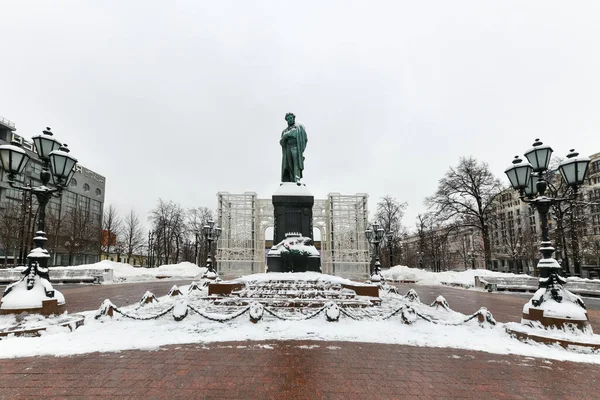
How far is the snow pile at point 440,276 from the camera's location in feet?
79.0

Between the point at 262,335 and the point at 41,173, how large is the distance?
639 cm

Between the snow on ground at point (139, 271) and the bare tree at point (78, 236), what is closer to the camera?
the snow on ground at point (139, 271)

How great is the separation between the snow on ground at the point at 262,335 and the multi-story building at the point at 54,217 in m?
11.4

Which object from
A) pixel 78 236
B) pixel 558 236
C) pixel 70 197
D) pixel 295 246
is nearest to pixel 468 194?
pixel 558 236

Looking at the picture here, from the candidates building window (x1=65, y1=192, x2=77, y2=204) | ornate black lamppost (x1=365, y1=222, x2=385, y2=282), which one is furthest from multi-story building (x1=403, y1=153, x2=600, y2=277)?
building window (x1=65, y1=192, x2=77, y2=204)

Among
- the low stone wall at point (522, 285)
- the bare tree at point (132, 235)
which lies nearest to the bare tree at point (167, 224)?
the bare tree at point (132, 235)

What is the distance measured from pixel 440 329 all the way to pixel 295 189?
7729 mm

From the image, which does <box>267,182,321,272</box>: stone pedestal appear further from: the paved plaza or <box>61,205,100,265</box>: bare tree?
<box>61,205,100,265</box>: bare tree

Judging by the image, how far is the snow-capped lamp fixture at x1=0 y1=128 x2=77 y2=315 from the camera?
6.70 meters

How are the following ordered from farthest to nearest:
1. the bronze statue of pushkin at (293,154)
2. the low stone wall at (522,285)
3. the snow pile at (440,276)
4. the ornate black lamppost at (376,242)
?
the snow pile at (440,276), the low stone wall at (522,285), the ornate black lamppost at (376,242), the bronze statue of pushkin at (293,154)

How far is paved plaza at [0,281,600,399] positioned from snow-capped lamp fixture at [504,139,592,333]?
4.62 feet

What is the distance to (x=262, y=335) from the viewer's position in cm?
669

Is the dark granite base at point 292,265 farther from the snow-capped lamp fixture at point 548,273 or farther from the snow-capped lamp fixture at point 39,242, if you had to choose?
the snow-capped lamp fixture at point 548,273

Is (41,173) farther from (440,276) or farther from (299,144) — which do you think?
(440,276)
